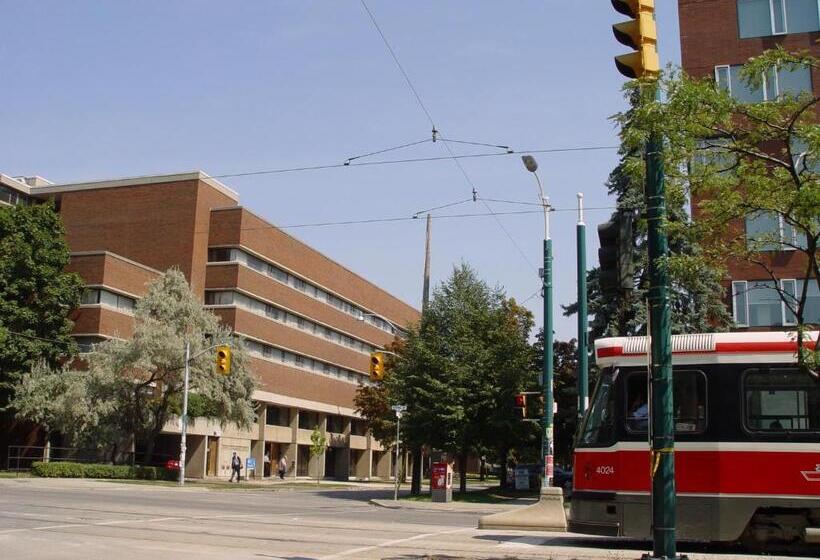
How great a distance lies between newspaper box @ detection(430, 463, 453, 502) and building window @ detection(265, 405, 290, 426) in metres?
31.7

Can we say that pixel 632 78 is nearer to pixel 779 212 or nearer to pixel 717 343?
pixel 779 212

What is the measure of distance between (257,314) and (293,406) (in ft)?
30.0

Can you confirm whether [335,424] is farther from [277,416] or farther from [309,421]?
[277,416]

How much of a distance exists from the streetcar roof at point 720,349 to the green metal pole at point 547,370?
8.77 m

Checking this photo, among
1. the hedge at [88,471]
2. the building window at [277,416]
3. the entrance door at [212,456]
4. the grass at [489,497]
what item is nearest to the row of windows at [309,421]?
the building window at [277,416]

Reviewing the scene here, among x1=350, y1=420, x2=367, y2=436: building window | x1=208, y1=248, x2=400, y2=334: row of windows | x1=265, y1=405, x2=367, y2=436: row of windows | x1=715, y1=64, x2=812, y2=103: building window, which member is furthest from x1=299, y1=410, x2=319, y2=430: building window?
x1=715, y1=64, x2=812, y2=103: building window

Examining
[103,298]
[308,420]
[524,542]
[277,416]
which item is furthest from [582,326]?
[308,420]

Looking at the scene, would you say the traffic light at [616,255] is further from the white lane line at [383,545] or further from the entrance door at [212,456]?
the entrance door at [212,456]

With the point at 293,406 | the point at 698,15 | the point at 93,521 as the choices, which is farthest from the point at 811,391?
the point at 293,406

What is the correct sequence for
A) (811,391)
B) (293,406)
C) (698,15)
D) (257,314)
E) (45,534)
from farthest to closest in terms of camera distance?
(293,406)
(257,314)
(698,15)
(45,534)
(811,391)

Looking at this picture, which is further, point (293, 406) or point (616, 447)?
point (293, 406)

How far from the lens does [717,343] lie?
1323 cm

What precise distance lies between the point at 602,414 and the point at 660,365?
14.6ft

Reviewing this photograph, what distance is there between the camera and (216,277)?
192ft
